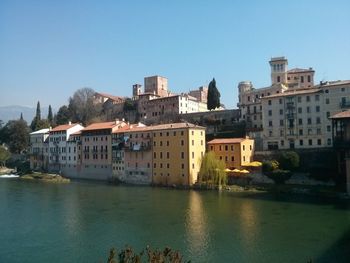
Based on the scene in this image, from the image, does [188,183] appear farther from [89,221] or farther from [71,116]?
[71,116]

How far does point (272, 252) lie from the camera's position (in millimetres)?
23359

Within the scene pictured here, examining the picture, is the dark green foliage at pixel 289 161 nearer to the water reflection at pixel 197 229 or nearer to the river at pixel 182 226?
the river at pixel 182 226

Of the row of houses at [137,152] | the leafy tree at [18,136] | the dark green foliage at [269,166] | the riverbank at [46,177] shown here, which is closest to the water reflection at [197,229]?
the dark green foliage at [269,166]

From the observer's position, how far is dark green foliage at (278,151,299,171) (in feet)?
155

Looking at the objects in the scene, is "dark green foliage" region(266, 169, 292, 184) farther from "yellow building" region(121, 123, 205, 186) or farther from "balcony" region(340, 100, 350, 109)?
"balcony" region(340, 100, 350, 109)

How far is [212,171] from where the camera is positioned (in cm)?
5106

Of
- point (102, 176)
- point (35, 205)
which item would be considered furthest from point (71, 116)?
point (35, 205)

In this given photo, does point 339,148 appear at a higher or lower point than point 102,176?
higher

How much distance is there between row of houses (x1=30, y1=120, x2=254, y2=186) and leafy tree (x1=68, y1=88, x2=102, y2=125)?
49.5ft

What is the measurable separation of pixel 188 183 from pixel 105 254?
29.5 meters

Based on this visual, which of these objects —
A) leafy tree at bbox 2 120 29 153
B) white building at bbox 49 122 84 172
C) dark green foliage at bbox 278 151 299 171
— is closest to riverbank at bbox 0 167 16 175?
leafy tree at bbox 2 120 29 153

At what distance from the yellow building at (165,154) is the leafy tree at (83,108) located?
3421 cm

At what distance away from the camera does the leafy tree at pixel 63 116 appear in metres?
93.0

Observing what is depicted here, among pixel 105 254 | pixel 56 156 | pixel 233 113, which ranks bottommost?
pixel 105 254
